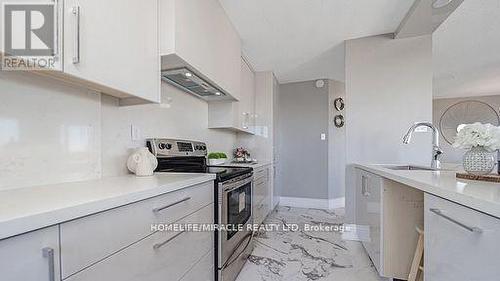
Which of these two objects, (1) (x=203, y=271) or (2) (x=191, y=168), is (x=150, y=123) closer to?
(2) (x=191, y=168)

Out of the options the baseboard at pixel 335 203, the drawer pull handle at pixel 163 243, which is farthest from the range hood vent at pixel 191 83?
the baseboard at pixel 335 203

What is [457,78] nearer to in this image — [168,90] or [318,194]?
[318,194]

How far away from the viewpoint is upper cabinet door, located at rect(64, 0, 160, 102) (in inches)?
36.8

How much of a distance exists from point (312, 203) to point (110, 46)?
419 centimetres

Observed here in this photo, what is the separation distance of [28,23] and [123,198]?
2.26 feet

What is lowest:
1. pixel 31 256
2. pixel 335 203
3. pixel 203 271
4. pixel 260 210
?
pixel 335 203

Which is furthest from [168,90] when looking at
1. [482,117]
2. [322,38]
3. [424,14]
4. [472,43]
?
[482,117]

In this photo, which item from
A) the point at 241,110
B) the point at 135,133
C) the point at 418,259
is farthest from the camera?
the point at 241,110

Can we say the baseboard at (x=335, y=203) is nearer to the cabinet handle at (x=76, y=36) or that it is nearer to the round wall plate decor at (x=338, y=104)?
the round wall plate decor at (x=338, y=104)

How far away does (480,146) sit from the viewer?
1.23 meters

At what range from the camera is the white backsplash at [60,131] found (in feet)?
3.28

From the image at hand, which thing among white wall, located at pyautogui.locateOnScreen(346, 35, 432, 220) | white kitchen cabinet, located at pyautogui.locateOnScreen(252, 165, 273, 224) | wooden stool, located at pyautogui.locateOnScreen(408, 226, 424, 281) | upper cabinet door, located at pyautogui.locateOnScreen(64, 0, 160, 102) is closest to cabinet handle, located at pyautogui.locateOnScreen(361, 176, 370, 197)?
white wall, located at pyautogui.locateOnScreen(346, 35, 432, 220)

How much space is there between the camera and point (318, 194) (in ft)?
14.8

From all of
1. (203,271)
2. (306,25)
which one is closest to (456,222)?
(203,271)
